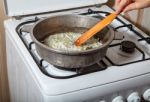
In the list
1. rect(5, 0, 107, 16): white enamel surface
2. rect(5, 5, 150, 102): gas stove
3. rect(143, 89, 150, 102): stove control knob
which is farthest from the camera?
rect(5, 0, 107, 16): white enamel surface

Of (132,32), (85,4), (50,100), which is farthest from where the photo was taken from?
(85,4)

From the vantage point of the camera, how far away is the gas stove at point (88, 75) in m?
0.77

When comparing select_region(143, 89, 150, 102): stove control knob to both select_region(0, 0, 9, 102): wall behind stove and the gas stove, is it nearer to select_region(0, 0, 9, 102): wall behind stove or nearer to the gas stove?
the gas stove

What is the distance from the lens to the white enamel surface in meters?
1.03

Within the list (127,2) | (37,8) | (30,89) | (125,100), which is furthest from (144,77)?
(37,8)

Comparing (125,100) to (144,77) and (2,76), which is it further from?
(2,76)

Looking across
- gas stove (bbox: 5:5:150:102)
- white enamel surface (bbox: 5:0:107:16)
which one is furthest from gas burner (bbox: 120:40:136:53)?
white enamel surface (bbox: 5:0:107:16)

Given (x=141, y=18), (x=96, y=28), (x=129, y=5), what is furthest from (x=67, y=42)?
(x=141, y=18)

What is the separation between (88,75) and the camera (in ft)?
2.62

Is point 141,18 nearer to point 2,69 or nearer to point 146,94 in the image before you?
point 146,94

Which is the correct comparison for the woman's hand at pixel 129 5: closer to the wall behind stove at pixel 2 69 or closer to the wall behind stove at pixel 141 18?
the wall behind stove at pixel 141 18

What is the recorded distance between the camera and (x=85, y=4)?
3.76 ft

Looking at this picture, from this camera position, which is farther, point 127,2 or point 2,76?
point 2,76

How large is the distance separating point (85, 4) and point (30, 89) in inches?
17.7
